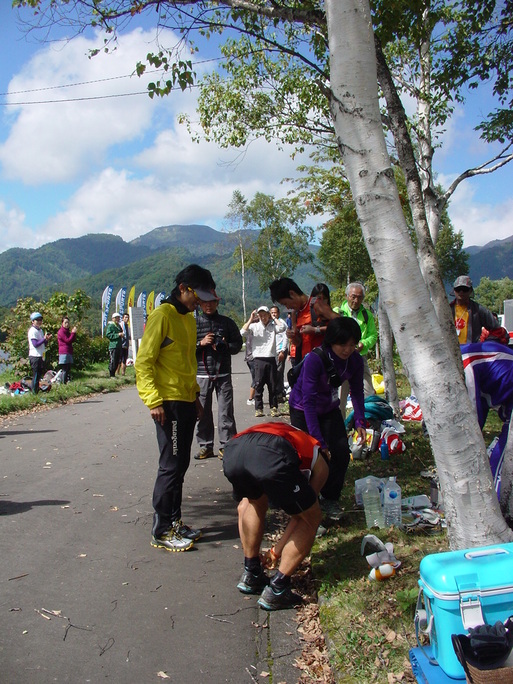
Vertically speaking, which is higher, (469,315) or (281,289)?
(281,289)

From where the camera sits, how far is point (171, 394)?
16.2ft

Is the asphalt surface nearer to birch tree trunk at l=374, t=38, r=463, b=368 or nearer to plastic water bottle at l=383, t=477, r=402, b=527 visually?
plastic water bottle at l=383, t=477, r=402, b=527

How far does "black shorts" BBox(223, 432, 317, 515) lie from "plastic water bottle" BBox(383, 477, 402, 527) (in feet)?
4.49

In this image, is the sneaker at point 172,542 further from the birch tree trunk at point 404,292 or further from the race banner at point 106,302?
the race banner at point 106,302

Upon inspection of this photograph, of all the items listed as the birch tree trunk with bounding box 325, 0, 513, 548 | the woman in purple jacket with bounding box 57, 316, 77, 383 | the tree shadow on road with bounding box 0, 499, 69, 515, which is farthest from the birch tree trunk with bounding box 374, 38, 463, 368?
the woman in purple jacket with bounding box 57, 316, 77, 383

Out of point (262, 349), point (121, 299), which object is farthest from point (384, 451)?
point (121, 299)

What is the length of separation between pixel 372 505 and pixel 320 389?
1122 mm

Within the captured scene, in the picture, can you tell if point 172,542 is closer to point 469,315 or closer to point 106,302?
point 469,315

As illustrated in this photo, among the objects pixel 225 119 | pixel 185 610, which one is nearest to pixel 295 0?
pixel 225 119

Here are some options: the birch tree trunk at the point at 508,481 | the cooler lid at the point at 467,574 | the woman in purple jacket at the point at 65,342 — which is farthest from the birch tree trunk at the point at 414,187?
the woman in purple jacket at the point at 65,342

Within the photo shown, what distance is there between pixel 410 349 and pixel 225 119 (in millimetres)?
10477

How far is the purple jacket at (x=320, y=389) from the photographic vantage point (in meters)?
5.02

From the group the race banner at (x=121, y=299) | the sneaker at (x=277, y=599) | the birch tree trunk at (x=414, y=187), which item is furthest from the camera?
the race banner at (x=121, y=299)

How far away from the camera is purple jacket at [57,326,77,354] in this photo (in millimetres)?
16641
